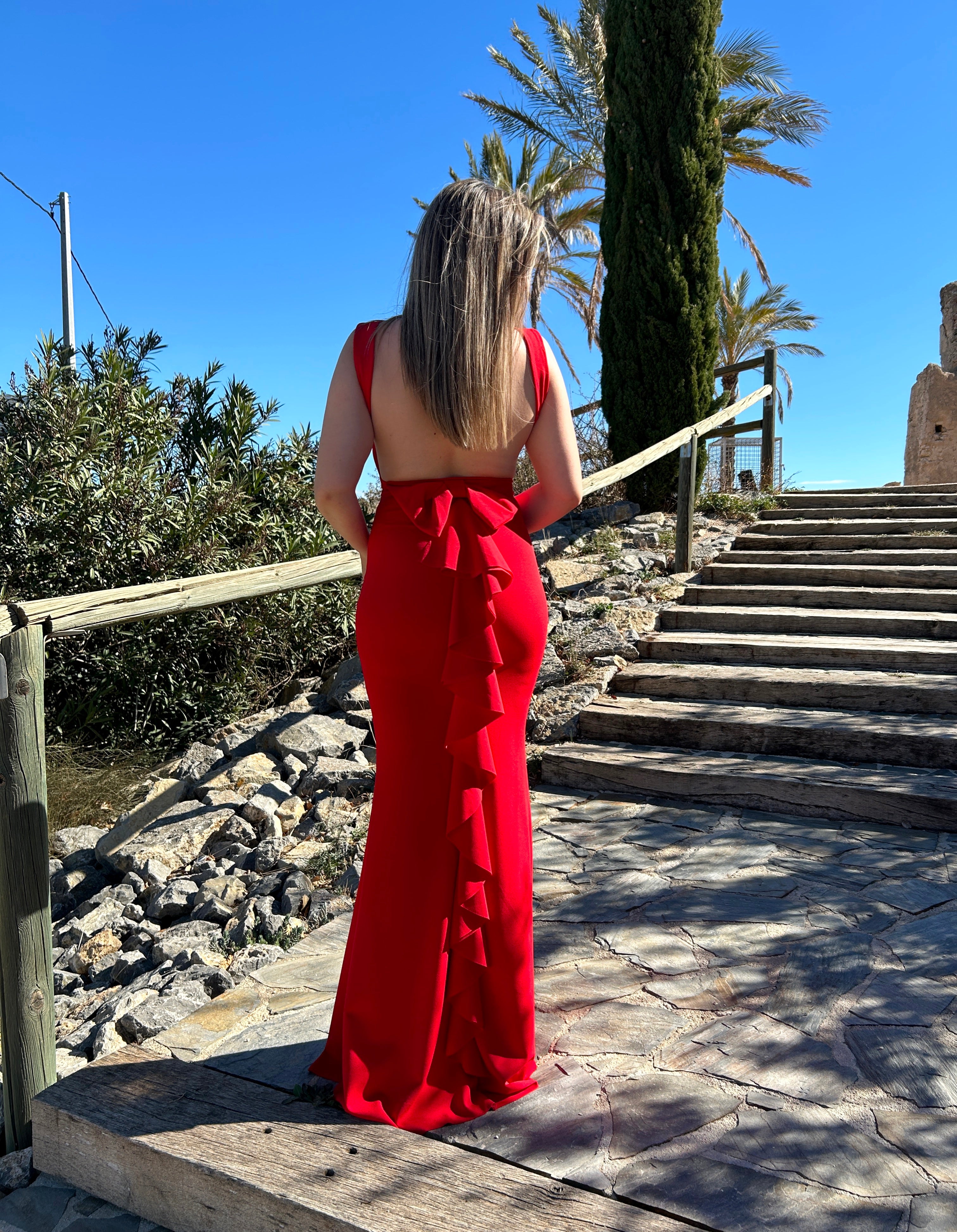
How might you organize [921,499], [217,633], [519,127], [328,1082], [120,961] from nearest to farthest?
[328,1082] < [120,961] < [217,633] < [921,499] < [519,127]

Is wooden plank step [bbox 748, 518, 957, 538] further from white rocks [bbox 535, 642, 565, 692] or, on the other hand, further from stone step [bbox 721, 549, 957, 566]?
white rocks [bbox 535, 642, 565, 692]

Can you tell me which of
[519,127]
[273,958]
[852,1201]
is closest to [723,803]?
[273,958]

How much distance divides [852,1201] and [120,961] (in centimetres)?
282

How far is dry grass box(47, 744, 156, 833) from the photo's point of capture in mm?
5398

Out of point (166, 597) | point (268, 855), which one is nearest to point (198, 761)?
point (268, 855)

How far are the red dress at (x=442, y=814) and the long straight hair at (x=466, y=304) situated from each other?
0.12 metres

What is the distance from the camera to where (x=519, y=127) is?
17359mm

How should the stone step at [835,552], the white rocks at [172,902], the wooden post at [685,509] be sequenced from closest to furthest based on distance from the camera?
the white rocks at [172,902], the stone step at [835,552], the wooden post at [685,509]

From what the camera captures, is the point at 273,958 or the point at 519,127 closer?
the point at 273,958

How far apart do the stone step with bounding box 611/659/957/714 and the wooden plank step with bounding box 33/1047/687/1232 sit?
3.69 m

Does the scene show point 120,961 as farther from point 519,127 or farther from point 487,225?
point 519,127

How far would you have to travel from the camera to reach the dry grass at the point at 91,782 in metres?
5.40

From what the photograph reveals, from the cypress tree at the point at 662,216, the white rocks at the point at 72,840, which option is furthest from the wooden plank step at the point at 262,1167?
the cypress tree at the point at 662,216

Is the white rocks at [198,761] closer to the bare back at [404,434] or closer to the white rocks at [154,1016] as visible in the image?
the white rocks at [154,1016]
